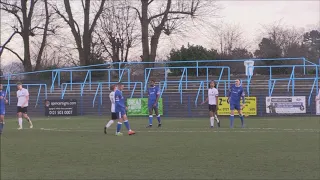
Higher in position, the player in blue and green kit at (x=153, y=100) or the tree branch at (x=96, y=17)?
the tree branch at (x=96, y=17)

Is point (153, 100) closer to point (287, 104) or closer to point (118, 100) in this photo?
point (118, 100)

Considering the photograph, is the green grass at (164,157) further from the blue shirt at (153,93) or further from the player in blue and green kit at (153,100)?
the blue shirt at (153,93)

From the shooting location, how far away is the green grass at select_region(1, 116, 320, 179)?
9.13 metres

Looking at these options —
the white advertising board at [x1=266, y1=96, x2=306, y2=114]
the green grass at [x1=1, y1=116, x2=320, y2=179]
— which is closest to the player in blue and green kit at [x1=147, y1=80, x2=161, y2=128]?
the green grass at [x1=1, y1=116, x2=320, y2=179]

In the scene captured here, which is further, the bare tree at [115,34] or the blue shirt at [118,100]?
the bare tree at [115,34]

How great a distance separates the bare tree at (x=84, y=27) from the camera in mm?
47406

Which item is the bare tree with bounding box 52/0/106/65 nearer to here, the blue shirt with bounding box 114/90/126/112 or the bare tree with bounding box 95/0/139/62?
the bare tree with bounding box 95/0/139/62

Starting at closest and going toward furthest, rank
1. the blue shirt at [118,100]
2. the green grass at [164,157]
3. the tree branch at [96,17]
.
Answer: the green grass at [164,157]
the blue shirt at [118,100]
the tree branch at [96,17]

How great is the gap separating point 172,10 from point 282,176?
37.0 meters

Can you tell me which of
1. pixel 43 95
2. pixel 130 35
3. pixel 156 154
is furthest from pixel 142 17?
pixel 156 154

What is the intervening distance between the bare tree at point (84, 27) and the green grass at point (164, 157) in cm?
3264

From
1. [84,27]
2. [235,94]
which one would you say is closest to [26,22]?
[84,27]

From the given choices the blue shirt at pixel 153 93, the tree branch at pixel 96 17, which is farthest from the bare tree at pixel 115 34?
the blue shirt at pixel 153 93

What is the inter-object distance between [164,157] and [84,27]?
125 feet
